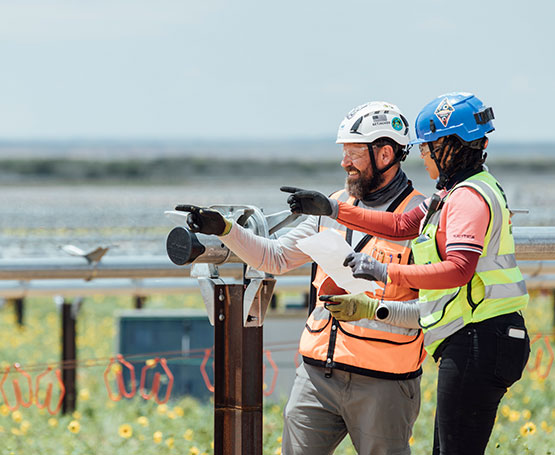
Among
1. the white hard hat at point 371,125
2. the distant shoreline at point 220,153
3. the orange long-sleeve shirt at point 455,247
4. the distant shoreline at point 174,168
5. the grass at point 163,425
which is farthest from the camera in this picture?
the distant shoreline at point 220,153

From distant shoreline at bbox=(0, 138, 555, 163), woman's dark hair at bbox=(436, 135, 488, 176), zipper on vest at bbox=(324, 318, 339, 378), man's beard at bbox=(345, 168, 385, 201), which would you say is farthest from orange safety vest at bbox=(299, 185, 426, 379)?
distant shoreline at bbox=(0, 138, 555, 163)

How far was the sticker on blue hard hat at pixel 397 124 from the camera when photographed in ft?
11.3

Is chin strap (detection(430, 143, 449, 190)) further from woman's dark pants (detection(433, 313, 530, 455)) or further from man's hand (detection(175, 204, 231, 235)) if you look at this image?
man's hand (detection(175, 204, 231, 235))

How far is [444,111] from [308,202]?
56 cm

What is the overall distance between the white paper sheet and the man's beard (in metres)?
0.44

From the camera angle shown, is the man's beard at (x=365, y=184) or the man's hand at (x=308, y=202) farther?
the man's beard at (x=365, y=184)

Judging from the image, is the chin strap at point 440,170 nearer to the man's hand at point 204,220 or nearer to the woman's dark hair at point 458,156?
the woman's dark hair at point 458,156

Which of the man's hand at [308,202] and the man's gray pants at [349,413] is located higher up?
the man's hand at [308,202]

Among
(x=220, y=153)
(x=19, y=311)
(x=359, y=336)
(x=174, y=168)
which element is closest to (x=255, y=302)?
(x=359, y=336)

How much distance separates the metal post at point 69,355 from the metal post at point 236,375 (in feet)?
12.0

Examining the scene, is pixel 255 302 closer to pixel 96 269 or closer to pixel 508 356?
pixel 508 356

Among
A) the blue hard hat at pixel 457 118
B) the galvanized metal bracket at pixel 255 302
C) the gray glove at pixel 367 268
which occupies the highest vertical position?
the blue hard hat at pixel 457 118

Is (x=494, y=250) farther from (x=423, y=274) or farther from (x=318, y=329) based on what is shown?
(x=318, y=329)

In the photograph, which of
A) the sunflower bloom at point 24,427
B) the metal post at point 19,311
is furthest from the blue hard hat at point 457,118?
the metal post at point 19,311
